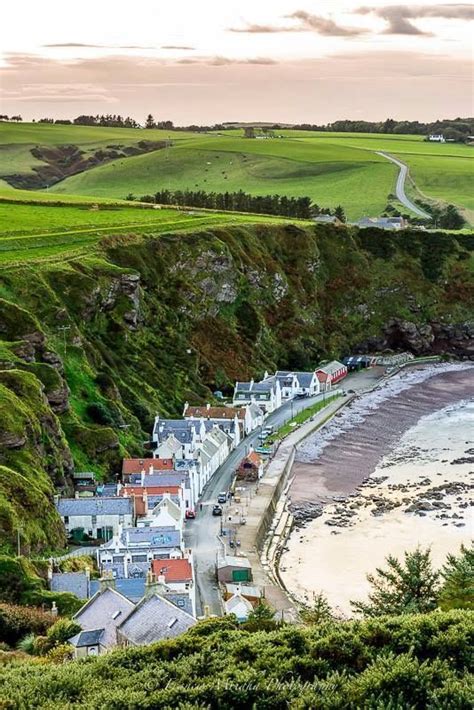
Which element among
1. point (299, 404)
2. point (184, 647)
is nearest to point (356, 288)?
point (299, 404)

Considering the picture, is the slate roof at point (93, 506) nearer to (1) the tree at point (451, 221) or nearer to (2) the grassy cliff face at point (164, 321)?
(2) the grassy cliff face at point (164, 321)

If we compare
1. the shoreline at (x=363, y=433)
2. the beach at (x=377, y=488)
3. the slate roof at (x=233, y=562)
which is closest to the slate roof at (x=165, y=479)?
the beach at (x=377, y=488)

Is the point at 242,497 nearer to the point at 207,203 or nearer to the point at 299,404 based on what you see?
the point at 299,404

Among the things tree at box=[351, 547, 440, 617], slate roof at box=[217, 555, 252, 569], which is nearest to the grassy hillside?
tree at box=[351, 547, 440, 617]

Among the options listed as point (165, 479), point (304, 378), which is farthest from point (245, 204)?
point (165, 479)

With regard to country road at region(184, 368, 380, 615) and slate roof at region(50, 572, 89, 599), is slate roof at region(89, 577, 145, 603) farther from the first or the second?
country road at region(184, 368, 380, 615)

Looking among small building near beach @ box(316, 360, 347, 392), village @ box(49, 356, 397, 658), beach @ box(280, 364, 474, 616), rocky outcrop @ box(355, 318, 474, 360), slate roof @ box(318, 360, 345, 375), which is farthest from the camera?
rocky outcrop @ box(355, 318, 474, 360)

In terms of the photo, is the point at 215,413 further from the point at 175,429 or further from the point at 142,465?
the point at 142,465
